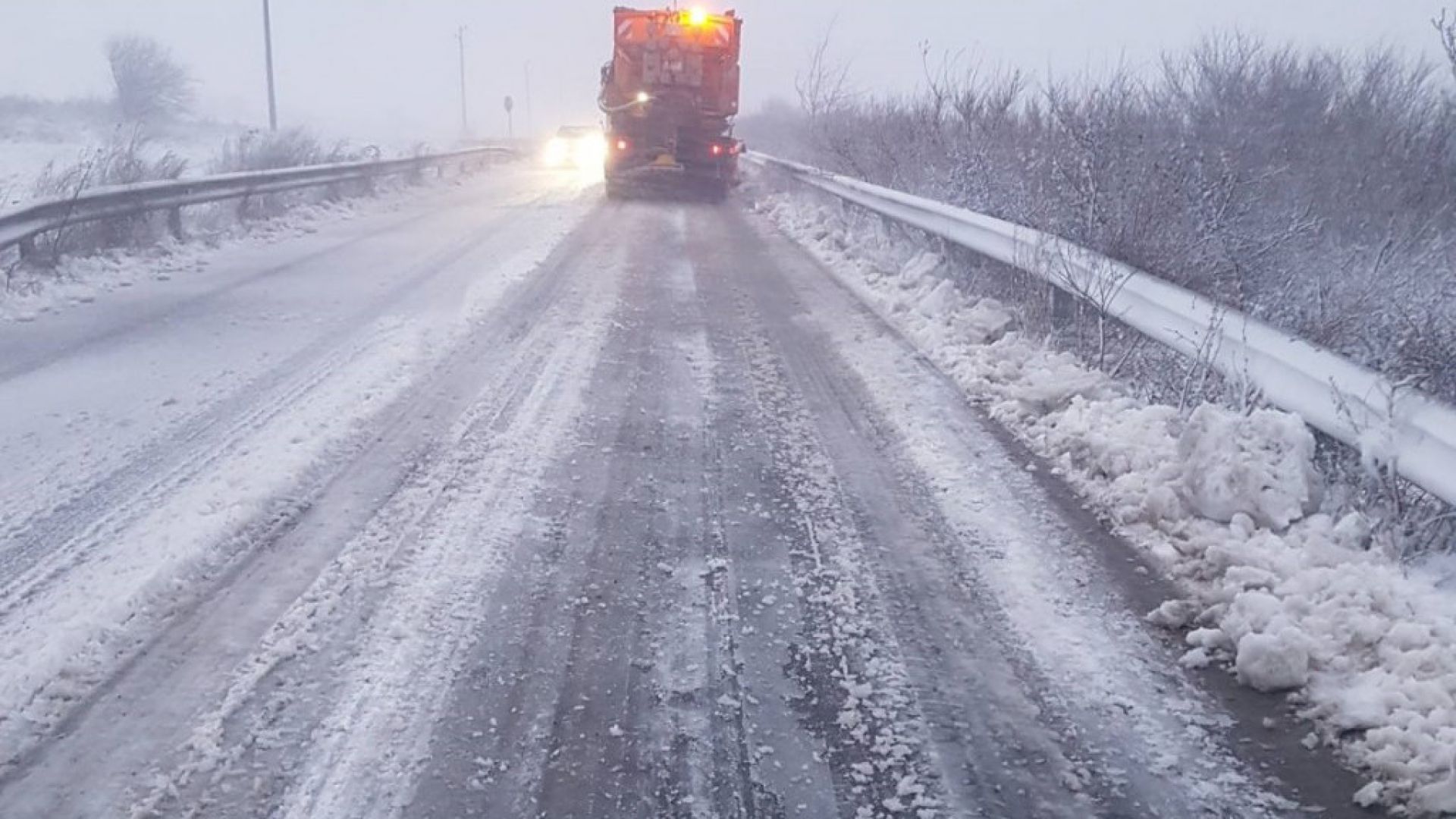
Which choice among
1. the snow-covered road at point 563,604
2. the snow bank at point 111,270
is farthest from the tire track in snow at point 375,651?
the snow bank at point 111,270

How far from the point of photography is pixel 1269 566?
151 inches

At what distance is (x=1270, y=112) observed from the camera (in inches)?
693

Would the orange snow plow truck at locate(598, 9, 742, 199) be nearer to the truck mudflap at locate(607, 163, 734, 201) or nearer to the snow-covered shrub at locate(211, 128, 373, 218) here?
the truck mudflap at locate(607, 163, 734, 201)

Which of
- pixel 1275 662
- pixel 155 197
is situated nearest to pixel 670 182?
pixel 155 197

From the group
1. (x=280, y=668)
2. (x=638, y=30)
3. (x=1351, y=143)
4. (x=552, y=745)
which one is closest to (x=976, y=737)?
(x=552, y=745)

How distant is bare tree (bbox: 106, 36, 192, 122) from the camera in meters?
54.5

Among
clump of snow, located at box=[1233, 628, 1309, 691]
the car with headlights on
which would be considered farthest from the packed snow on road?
the car with headlights on

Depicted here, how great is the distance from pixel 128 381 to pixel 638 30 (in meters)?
16.7

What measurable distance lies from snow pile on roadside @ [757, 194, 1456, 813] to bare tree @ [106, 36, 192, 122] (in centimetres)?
5828

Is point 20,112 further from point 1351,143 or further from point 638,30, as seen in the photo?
point 1351,143

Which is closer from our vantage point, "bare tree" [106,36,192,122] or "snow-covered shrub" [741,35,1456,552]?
"snow-covered shrub" [741,35,1456,552]

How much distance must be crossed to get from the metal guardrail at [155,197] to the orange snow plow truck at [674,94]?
519 centimetres

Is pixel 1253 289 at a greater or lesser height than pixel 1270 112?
lesser

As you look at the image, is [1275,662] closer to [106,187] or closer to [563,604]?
[563,604]
